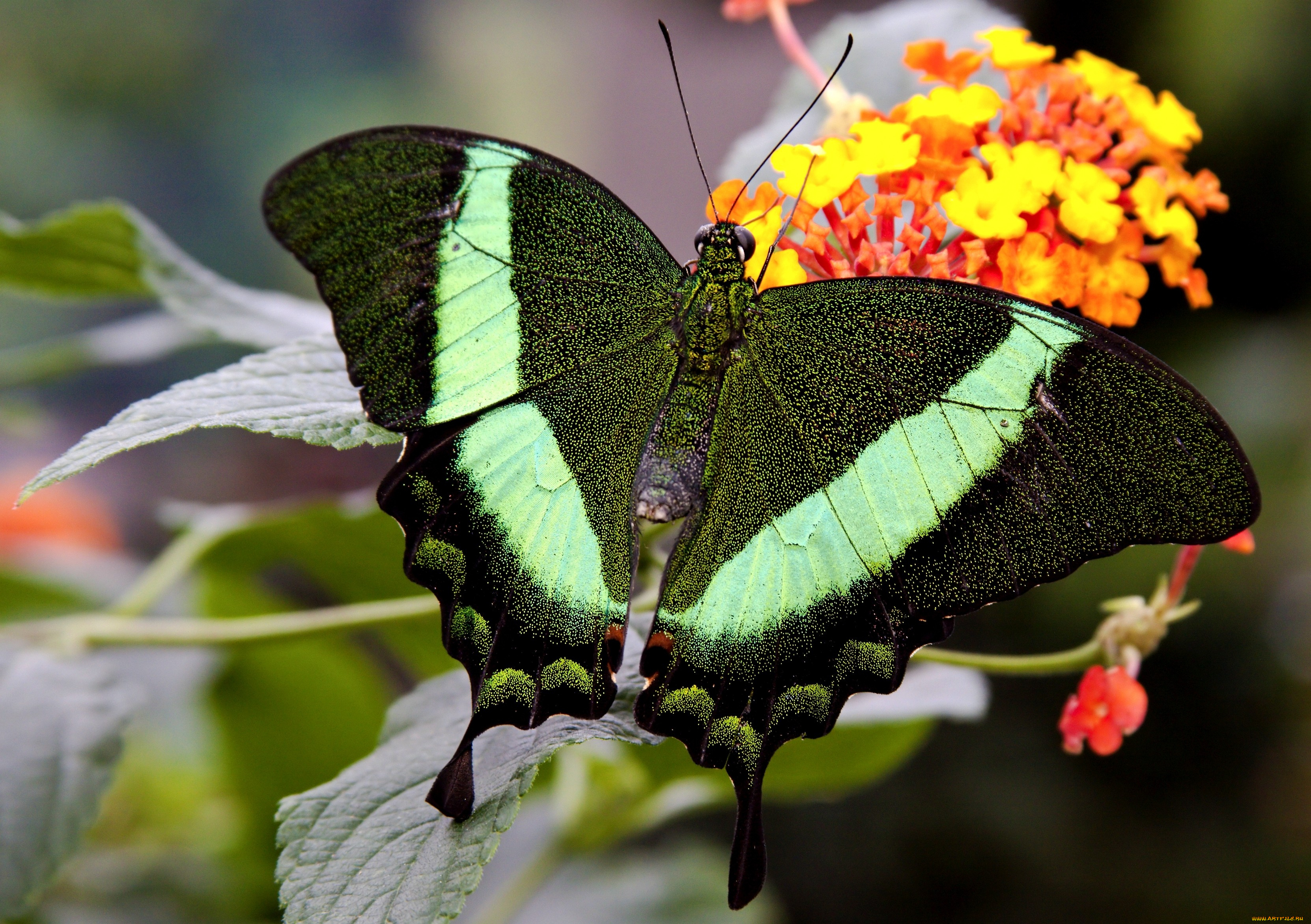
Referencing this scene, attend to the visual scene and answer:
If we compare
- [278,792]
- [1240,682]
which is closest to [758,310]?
[278,792]

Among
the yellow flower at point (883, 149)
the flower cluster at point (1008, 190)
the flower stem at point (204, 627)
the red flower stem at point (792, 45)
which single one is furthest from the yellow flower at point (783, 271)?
the flower stem at point (204, 627)

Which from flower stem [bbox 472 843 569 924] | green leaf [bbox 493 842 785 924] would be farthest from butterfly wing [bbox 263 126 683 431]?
green leaf [bbox 493 842 785 924]

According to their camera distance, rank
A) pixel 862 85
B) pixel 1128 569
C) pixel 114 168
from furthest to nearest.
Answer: pixel 114 168 → pixel 1128 569 → pixel 862 85

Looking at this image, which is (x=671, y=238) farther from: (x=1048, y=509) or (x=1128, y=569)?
(x=1048, y=509)

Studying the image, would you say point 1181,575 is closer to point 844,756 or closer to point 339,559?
point 844,756

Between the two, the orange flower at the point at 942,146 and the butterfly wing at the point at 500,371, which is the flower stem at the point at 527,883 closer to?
the butterfly wing at the point at 500,371

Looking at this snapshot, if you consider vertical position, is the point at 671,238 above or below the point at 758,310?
below

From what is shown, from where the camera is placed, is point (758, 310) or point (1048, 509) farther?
point (758, 310)
